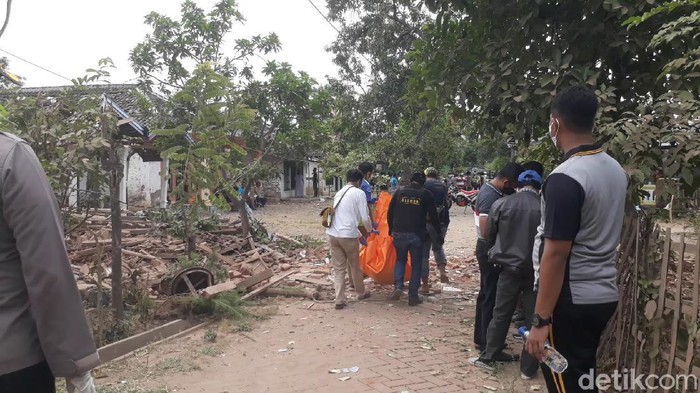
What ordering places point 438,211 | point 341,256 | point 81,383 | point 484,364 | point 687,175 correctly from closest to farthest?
point 81,383, point 687,175, point 484,364, point 341,256, point 438,211

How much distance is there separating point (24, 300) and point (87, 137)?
401cm

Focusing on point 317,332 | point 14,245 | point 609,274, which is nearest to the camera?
point 14,245

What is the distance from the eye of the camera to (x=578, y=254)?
2.74m

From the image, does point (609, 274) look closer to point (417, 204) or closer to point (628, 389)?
point (628, 389)

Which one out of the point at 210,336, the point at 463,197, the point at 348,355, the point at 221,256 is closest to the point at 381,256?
the point at 348,355

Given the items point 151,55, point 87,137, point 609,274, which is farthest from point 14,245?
point 151,55

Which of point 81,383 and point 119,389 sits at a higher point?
point 81,383

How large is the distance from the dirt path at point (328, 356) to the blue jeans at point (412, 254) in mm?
314

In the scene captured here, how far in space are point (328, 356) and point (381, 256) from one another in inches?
111

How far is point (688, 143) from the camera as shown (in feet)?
12.5

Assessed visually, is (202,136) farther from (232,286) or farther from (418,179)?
(418,179)

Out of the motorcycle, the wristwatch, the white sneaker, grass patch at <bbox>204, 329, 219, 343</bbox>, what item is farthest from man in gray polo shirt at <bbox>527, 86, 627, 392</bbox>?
the motorcycle

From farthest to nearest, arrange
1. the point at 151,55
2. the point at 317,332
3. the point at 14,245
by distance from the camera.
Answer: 1. the point at 151,55
2. the point at 317,332
3. the point at 14,245

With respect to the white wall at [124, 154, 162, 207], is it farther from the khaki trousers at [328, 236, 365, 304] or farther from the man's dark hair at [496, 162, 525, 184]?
the man's dark hair at [496, 162, 525, 184]
